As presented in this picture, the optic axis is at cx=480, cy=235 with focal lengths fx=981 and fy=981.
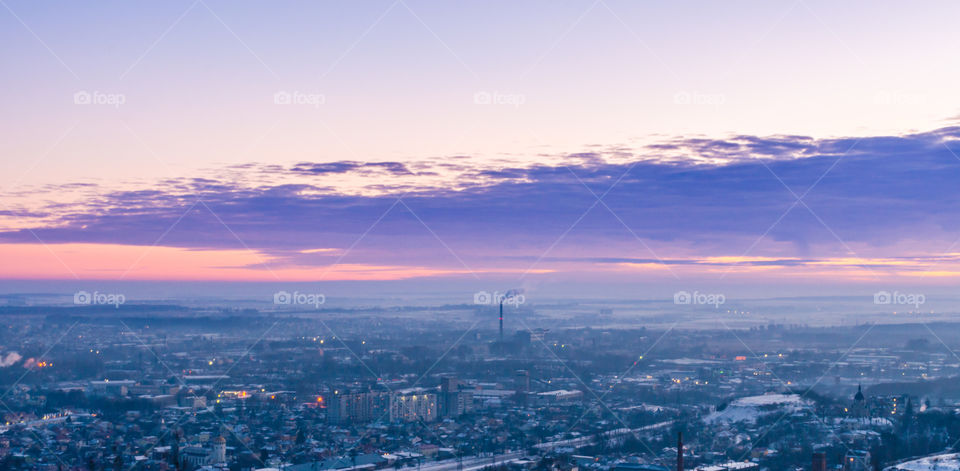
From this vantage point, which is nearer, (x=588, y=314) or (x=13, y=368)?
(x=13, y=368)

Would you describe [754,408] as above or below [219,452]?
above

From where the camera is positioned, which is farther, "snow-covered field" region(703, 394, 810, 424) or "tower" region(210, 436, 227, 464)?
"snow-covered field" region(703, 394, 810, 424)

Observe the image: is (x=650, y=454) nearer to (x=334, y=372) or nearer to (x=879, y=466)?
(x=879, y=466)

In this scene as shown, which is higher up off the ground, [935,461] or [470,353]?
[470,353]

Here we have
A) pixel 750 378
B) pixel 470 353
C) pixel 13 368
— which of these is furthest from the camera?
pixel 470 353

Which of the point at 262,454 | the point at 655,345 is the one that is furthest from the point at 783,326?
the point at 262,454

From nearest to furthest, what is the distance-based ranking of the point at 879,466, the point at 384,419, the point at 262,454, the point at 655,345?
1. the point at 879,466
2. the point at 262,454
3. the point at 384,419
4. the point at 655,345

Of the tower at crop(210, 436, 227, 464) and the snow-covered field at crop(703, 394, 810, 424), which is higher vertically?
the snow-covered field at crop(703, 394, 810, 424)

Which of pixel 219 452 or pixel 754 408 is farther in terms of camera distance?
pixel 754 408

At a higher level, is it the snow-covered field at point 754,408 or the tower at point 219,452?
the snow-covered field at point 754,408

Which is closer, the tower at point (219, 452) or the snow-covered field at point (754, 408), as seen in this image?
the tower at point (219, 452)
